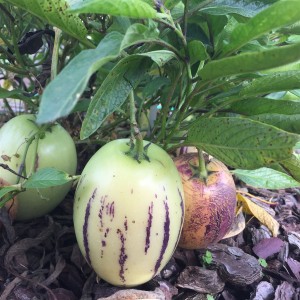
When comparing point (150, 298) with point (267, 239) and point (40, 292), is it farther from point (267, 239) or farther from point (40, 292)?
point (267, 239)

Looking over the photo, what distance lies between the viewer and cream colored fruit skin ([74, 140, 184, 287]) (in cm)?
44

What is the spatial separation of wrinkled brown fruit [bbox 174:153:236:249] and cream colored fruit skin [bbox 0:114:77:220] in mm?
156

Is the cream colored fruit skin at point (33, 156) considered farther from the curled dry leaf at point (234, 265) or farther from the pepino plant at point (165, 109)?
the curled dry leaf at point (234, 265)

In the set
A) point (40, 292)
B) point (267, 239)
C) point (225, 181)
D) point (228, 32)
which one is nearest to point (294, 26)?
point (228, 32)

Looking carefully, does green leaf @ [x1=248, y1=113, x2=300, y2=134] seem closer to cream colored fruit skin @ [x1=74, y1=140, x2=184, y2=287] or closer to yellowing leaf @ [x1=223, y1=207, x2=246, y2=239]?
cream colored fruit skin @ [x1=74, y1=140, x2=184, y2=287]

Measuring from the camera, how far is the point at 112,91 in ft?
1.47

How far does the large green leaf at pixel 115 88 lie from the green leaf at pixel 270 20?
80 millimetres

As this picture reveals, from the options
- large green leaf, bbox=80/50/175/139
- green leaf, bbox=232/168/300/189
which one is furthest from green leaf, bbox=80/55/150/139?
green leaf, bbox=232/168/300/189

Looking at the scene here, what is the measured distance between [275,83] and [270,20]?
4.6 inches

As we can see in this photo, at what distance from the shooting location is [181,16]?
54 cm

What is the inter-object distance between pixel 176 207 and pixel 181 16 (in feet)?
0.83

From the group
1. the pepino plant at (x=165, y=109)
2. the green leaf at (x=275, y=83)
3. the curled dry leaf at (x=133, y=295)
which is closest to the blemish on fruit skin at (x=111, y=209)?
the pepino plant at (x=165, y=109)

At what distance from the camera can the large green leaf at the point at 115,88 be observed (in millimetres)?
431

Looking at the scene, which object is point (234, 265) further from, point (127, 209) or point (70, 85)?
point (70, 85)
